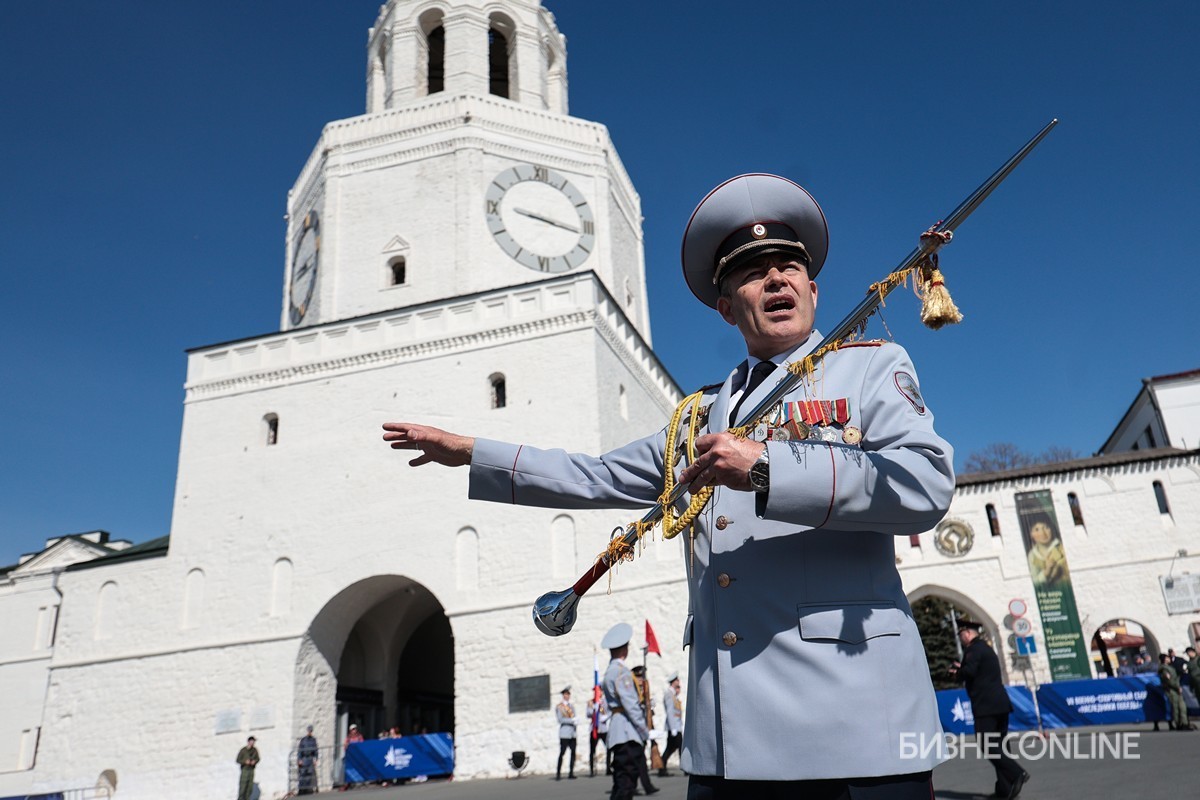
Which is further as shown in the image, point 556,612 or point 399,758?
point 399,758

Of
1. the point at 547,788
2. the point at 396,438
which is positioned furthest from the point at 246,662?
the point at 396,438

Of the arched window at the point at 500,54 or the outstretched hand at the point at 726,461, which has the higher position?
the arched window at the point at 500,54

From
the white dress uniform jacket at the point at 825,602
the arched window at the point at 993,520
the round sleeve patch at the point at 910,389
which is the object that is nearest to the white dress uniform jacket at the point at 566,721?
the white dress uniform jacket at the point at 825,602

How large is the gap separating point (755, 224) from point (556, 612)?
125 cm

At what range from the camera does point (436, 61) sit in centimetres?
2605

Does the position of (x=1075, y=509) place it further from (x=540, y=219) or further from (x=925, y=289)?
(x=925, y=289)

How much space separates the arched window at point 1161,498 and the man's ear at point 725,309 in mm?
27726

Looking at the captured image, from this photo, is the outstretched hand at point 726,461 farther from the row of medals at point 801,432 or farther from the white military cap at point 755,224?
the white military cap at point 755,224

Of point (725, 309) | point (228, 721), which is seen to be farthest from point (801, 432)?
point (228, 721)

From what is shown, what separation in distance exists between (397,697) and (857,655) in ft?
74.1

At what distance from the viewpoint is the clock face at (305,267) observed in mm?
22969

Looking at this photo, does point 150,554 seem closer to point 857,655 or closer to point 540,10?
point 540,10

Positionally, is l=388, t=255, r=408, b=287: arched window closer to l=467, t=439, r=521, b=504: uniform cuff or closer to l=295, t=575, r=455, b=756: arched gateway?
l=295, t=575, r=455, b=756: arched gateway

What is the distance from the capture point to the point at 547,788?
42.2 feet
